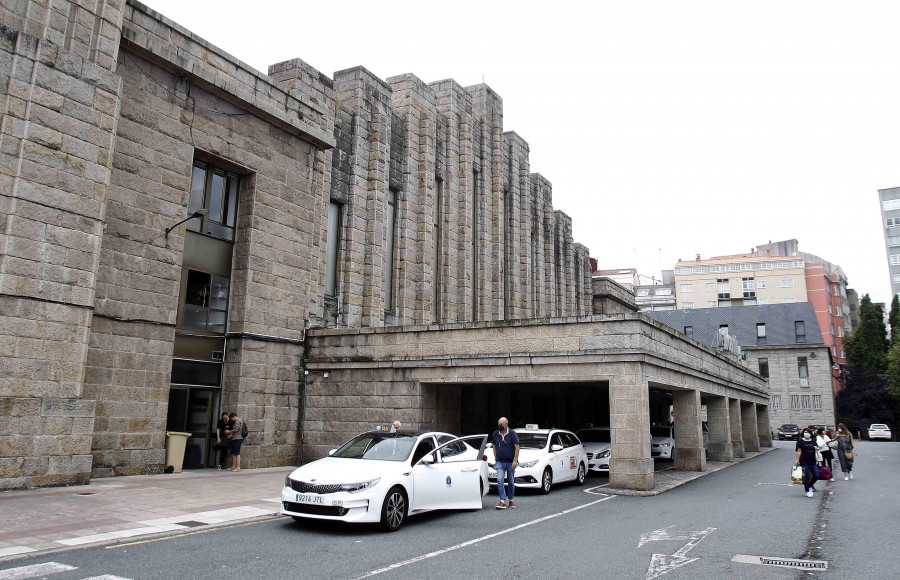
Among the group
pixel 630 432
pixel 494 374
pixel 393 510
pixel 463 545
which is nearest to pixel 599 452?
pixel 630 432

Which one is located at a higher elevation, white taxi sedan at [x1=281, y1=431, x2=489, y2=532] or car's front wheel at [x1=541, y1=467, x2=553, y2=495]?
white taxi sedan at [x1=281, y1=431, x2=489, y2=532]

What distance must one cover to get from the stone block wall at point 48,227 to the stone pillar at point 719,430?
851 inches

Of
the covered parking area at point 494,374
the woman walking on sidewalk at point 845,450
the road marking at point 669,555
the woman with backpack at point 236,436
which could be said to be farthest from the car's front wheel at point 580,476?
the woman with backpack at point 236,436

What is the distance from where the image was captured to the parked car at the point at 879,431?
55.3 metres

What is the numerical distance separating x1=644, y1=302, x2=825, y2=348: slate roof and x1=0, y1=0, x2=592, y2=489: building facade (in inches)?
1632

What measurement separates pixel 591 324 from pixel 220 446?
32.6 feet

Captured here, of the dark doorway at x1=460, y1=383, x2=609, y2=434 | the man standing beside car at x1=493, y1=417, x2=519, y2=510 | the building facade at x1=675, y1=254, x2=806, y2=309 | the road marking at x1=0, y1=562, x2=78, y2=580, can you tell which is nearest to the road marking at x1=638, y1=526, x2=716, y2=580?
the man standing beside car at x1=493, y1=417, x2=519, y2=510

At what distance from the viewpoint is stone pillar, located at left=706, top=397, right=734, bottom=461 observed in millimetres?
25078

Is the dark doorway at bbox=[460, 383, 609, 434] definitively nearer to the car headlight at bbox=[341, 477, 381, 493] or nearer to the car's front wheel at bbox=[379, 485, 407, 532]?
the car's front wheel at bbox=[379, 485, 407, 532]

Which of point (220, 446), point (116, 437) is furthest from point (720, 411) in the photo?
point (116, 437)

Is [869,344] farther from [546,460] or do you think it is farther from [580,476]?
[546,460]

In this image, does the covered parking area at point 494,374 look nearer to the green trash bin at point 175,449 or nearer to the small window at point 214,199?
the green trash bin at point 175,449

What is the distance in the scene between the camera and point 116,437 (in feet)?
47.2

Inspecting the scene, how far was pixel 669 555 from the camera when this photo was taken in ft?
26.5
